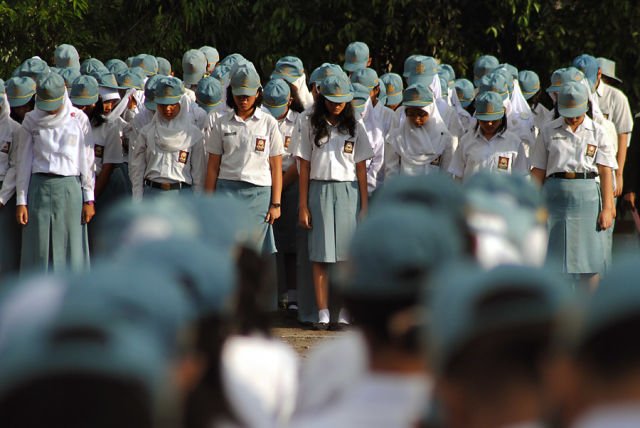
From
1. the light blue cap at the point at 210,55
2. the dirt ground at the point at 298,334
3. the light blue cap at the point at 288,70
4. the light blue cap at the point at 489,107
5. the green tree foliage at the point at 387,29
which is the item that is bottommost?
the dirt ground at the point at 298,334

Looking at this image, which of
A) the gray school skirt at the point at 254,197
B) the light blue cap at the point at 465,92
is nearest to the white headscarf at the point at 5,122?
the gray school skirt at the point at 254,197

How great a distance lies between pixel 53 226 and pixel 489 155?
3.17m

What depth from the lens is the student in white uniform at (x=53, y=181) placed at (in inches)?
405


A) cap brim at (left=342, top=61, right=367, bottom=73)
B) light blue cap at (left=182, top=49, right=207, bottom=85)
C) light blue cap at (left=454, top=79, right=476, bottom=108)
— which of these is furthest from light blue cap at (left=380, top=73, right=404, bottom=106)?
light blue cap at (left=182, top=49, right=207, bottom=85)

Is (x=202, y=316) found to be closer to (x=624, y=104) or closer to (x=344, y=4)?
(x=624, y=104)

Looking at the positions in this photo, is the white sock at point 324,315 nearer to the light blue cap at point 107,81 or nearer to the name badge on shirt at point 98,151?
the name badge on shirt at point 98,151

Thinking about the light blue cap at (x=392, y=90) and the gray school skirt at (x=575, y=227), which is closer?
the gray school skirt at (x=575, y=227)

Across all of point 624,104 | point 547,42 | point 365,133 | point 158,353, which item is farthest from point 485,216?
point 547,42

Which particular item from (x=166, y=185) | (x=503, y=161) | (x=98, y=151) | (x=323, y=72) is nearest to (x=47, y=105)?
(x=166, y=185)

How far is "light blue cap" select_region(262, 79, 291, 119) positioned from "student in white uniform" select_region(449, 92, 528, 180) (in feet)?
5.03

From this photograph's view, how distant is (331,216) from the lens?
10.6 meters

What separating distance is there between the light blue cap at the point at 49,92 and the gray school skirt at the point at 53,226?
1.63 ft

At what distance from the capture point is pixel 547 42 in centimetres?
1619

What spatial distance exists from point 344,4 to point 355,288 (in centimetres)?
1385
